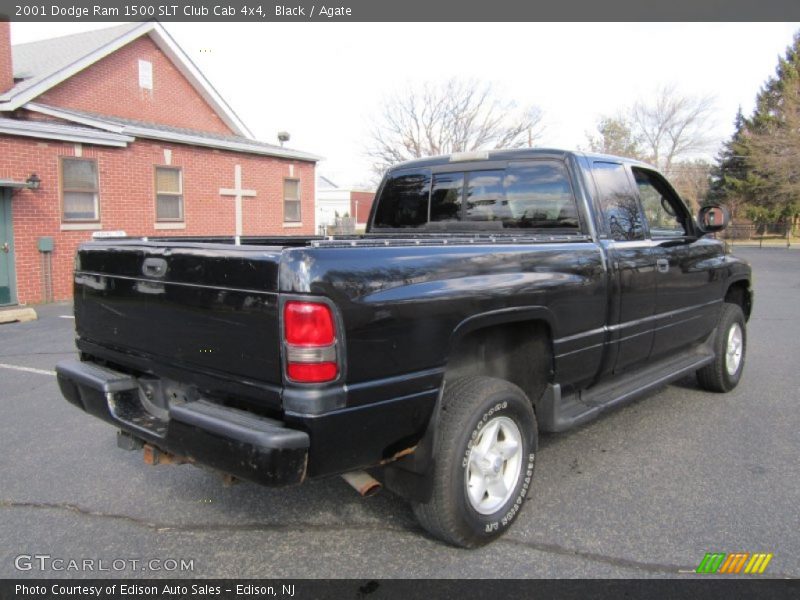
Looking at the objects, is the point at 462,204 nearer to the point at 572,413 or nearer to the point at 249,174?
the point at 572,413

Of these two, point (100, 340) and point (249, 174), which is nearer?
point (100, 340)

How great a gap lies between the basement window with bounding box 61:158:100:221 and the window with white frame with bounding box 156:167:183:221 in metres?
1.68

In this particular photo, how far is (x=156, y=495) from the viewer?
140 inches

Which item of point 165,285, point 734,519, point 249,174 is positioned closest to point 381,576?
point 165,285

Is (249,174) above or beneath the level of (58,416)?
above

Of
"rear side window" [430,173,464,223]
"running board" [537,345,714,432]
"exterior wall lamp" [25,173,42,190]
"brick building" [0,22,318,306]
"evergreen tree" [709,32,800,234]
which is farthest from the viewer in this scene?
"evergreen tree" [709,32,800,234]

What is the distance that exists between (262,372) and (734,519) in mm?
2556

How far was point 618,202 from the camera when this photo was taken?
163 inches

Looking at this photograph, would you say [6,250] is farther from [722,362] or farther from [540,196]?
[722,362]

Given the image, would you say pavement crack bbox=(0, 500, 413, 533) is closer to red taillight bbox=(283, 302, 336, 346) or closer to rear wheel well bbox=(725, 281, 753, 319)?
red taillight bbox=(283, 302, 336, 346)

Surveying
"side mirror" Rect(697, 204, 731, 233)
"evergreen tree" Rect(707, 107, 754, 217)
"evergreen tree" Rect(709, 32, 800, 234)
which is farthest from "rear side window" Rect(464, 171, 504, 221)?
"evergreen tree" Rect(707, 107, 754, 217)

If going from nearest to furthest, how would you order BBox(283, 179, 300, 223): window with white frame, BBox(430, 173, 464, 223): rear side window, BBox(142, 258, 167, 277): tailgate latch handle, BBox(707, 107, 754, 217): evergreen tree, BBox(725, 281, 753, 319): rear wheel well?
BBox(142, 258, 167, 277): tailgate latch handle
BBox(430, 173, 464, 223): rear side window
BBox(725, 281, 753, 319): rear wheel well
BBox(283, 179, 300, 223): window with white frame
BBox(707, 107, 754, 217): evergreen tree

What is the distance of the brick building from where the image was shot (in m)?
11.8

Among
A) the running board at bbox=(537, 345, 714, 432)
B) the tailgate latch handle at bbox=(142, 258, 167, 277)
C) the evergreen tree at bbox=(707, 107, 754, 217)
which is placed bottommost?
the running board at bbox=(537, 345, 714, 432)
